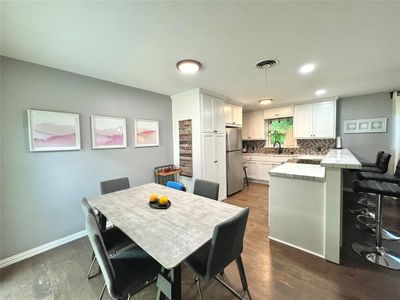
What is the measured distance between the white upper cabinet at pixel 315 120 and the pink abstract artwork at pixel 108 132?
14.3ft

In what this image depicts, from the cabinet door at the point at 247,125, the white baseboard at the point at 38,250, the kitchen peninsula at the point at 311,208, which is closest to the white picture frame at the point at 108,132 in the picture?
the white baseboard at the point at 38,250

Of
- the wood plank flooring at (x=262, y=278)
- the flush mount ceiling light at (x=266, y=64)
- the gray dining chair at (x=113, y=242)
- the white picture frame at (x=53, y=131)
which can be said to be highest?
the flush mount ceiling light at (x=266, y=64)

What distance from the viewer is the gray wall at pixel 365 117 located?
3619 mm

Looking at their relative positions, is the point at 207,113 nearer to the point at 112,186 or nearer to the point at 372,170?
the point at 112,186

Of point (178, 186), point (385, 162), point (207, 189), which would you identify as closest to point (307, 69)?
point (385, 162)

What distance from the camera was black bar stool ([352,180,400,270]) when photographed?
172 centimetres

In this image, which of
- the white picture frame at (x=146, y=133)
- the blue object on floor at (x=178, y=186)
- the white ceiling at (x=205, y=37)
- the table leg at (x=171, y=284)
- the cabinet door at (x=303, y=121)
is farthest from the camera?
the cabinet door at (x=303, y=121)

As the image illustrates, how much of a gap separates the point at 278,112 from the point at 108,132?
4.47 metres

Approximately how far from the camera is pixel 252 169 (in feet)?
17.2

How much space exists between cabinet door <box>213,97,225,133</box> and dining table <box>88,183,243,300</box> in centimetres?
201

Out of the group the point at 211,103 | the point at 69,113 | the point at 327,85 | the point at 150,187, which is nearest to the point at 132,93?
the point at 69,113

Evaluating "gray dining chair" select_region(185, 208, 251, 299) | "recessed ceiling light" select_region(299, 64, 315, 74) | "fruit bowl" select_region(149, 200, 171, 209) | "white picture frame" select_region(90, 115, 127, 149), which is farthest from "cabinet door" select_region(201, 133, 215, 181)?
"gray dining chair" select_region(185, 208, 251, 299)

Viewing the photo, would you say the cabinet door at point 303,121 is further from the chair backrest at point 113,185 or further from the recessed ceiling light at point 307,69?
the chair backrest at point 113,185

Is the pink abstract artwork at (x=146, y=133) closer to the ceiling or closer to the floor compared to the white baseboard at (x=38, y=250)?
closer to the ceiling
